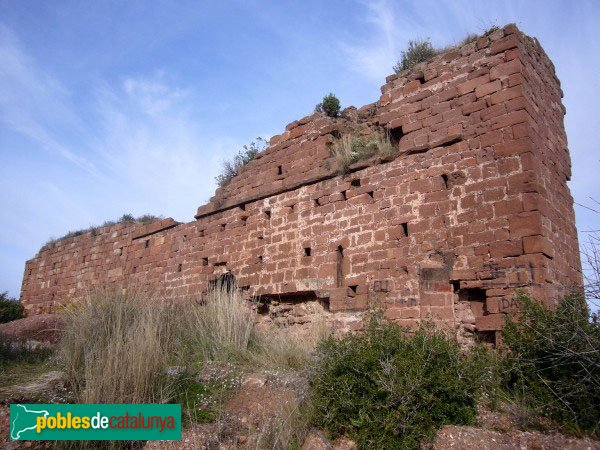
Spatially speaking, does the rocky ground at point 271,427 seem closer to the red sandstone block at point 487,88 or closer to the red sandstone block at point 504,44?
the red sandstone block at point 487,88

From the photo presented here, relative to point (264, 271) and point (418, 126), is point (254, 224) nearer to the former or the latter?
point (264, 271)

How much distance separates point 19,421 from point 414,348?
4.02 metres

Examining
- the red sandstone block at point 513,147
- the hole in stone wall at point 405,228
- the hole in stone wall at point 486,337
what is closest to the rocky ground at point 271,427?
the hole in stone wall at point 486,337

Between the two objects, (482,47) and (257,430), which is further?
(482,47)

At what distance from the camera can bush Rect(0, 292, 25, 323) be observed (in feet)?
49.1

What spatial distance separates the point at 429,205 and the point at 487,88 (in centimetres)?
190

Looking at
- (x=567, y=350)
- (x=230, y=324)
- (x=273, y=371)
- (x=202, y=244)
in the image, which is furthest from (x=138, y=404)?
(x=202, y=244)

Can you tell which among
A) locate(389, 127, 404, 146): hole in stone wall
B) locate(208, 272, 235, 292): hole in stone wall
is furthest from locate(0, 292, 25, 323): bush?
locate(389, 127, 404, 146): hole in stone wall

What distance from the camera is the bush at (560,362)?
169 inches

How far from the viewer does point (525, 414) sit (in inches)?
177

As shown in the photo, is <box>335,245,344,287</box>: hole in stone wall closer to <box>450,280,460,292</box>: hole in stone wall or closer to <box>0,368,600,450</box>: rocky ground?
<box>450,280,460,292</box>: hole in stone wall

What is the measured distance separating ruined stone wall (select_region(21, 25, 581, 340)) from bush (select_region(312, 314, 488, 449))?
1.52 meters

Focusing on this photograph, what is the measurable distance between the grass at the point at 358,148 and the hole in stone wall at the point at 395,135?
0.08 meters

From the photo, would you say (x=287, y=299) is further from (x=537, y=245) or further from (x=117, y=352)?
(x=537, y=245)
